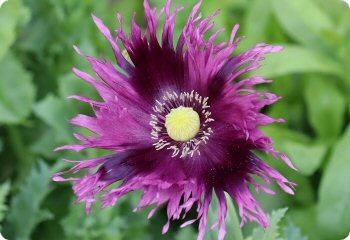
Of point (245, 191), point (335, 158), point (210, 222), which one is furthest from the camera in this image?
point (335, 158)

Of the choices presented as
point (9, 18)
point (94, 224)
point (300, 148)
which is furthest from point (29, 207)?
point (300, 148)

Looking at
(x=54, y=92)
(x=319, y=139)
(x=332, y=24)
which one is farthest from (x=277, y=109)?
(x=54, y=92)

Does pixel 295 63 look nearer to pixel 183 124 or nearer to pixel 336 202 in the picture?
pixel 336 202

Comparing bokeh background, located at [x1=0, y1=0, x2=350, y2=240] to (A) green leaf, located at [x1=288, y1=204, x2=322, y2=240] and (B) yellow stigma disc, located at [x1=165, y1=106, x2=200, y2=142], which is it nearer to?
(A) green leaf, located at [x1=288, y1=204, x2=322, y2=240]

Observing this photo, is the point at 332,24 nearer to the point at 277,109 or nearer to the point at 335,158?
the point at 277,109

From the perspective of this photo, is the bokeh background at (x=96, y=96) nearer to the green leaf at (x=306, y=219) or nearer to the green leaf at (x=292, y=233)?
the green leaf at (x=306, y=219)

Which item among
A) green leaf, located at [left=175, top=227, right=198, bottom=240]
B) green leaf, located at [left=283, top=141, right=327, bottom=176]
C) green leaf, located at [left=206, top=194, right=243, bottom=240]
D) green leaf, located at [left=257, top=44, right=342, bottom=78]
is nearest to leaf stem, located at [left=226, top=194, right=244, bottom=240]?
green leaf, located at [left=206, top=194, right=243, bottom=240]

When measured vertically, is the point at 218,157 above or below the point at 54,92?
above

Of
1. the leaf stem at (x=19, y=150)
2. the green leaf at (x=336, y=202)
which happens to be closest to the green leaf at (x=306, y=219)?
the green leaf at (x=336, y=202)
